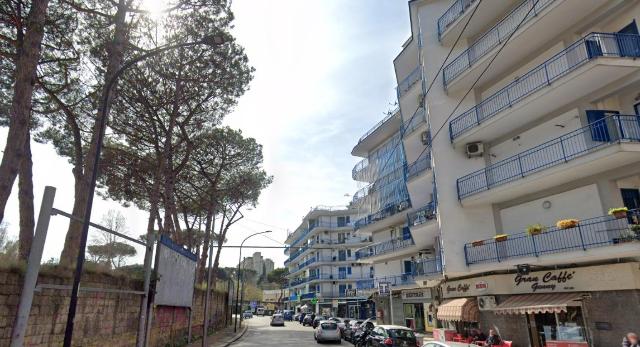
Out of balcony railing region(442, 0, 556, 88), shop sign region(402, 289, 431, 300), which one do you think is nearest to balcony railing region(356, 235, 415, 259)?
shop sign region(402, 289, 431, 300)

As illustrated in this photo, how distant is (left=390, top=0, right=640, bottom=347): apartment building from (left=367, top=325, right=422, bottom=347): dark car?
117 inches

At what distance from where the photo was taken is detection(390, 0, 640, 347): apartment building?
13930 mm

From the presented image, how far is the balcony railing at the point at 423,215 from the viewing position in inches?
921

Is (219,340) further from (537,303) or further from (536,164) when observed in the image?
(536,164)

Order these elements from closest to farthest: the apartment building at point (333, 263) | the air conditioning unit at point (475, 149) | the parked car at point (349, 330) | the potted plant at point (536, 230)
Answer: the potted plant at point (536, 230) < the air conditioning unit at point (475, 149) < the parked car at point (349, 330) < the apartment building at point (333, 263)

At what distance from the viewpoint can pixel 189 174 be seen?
27.9 meters

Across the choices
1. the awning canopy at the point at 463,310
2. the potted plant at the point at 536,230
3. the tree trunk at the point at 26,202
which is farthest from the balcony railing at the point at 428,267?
the tree trunk at the point at 26,202

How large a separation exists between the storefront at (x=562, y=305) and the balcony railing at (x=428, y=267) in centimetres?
358

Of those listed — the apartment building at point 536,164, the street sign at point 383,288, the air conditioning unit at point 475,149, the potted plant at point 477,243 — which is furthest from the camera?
the street sign at point 383,288

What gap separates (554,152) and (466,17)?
8.38 metres

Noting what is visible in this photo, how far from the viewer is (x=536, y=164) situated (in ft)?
55.5

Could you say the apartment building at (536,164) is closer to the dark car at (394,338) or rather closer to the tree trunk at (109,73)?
the dark car at (394,338)

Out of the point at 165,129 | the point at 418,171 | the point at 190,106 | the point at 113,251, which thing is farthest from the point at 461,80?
the point at 113,251

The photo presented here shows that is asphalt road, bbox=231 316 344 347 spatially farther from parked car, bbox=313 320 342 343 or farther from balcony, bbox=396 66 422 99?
balcony, bbox=396 66 422 99
